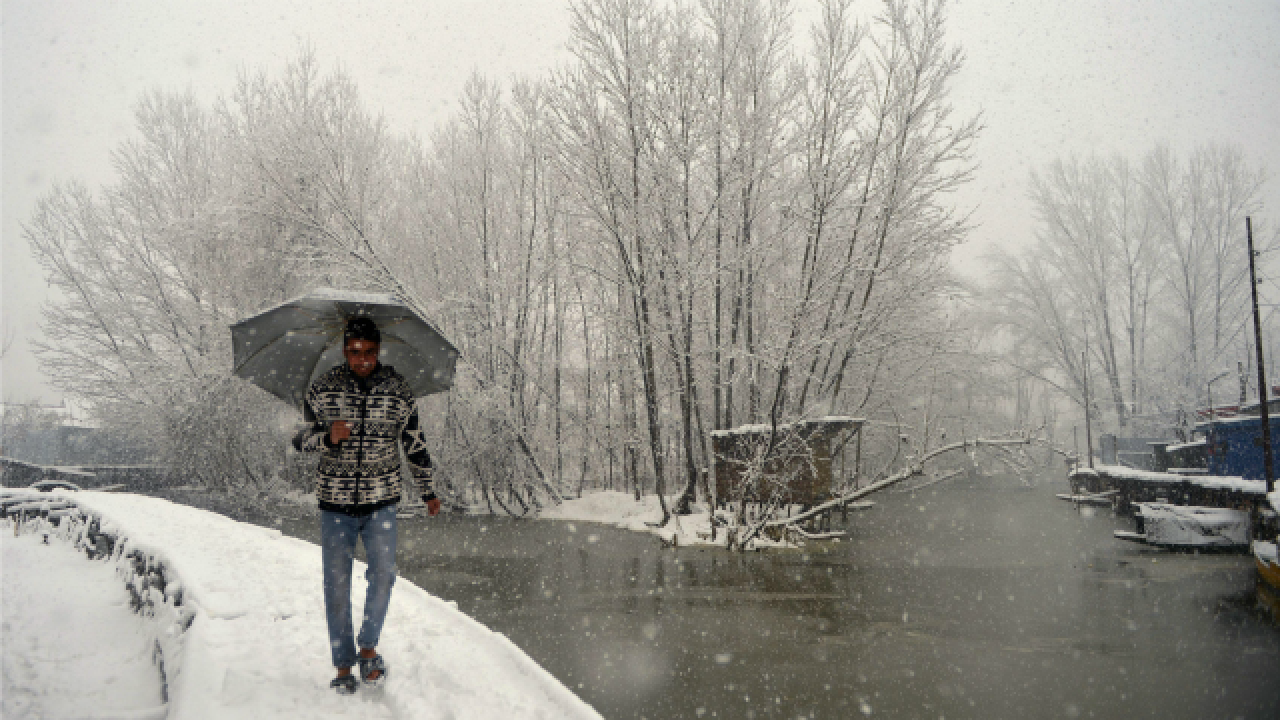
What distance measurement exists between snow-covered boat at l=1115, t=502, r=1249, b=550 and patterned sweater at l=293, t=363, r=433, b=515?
41.3 ft

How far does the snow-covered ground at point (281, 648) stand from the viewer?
3.20m

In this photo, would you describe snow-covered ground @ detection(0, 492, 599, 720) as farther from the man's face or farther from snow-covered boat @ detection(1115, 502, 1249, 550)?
snow-covered boat @ detection(1115, 502, 1249, 550)

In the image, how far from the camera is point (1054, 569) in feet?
31.8

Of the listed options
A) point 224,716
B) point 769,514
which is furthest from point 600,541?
point 224,716

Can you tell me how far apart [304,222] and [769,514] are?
1301cm

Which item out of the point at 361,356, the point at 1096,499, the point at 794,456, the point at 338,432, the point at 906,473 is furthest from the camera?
the point at 1096,499

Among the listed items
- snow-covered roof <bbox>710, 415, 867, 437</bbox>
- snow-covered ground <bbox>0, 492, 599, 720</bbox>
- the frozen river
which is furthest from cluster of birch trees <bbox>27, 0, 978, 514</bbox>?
snow-covered ground <bbox>0, 492, 599, 720</bbox>

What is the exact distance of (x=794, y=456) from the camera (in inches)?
488

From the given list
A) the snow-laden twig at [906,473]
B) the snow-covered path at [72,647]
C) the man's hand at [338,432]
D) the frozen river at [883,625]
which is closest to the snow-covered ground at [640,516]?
the snow-laden twig at [906,473]

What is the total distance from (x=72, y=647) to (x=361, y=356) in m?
3.52

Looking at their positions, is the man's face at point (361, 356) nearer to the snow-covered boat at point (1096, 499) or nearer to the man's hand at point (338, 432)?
the man's hand at point (338, 432)

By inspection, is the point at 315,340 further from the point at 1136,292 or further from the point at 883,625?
the point at 1136,292

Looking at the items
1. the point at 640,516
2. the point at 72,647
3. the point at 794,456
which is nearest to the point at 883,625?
the point at 794,456

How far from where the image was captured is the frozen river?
480 centimetres
